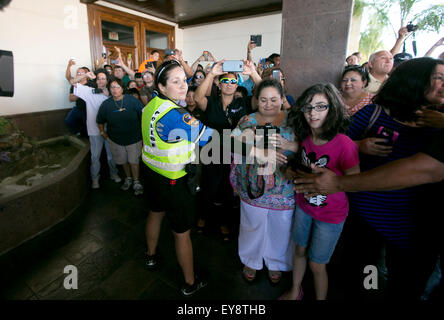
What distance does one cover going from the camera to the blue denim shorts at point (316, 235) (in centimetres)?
153

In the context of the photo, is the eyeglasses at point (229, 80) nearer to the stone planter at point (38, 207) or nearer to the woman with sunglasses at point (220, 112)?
the woman with sunglasses at point (220, 112)

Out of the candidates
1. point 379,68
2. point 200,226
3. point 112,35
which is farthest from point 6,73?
point 112,35

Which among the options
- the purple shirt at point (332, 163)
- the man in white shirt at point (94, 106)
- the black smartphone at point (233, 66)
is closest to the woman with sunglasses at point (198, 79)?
the black smartphone at point (233, 66)

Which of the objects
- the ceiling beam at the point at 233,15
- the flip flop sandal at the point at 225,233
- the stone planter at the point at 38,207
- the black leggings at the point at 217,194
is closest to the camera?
the stone planter at the point at 38,207

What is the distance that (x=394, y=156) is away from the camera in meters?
1.32

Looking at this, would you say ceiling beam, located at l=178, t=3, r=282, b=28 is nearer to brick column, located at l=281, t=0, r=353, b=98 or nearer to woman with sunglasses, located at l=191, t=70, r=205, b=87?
woman with sunglasses, located at l=191, t=70, r=205, b=87

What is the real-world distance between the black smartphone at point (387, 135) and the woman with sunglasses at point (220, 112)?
109cm

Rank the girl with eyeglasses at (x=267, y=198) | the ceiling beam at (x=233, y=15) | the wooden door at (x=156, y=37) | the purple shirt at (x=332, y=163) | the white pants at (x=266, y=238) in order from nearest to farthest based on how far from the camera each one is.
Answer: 1. the purple shirt at (x=332, y=163)
2. the girl with eyeglasses at (x=267, y=198)
3. the white pants at (x=266, y=238)
4. the ceiling beam at (x=233, y=15)
5. the wooden door at (x=156, y=37)

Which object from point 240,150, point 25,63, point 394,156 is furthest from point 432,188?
point 25,63

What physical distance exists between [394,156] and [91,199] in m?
3.78

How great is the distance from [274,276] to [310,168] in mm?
1160

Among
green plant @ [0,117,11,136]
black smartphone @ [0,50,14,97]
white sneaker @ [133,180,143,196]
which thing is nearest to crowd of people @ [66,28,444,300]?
black smartphone @ [0,50,14,97]
